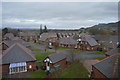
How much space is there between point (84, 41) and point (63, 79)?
29238 mm

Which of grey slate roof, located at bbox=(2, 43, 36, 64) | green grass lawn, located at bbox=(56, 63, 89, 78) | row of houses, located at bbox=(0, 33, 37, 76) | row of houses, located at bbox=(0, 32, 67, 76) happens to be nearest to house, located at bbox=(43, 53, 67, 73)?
row of houses, located at bbox=(0, 32, 67, 76)

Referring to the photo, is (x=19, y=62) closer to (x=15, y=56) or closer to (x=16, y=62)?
(x=16, y=62)

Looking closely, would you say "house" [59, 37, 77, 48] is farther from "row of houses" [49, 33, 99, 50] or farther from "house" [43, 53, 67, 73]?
"house" [43, 53, 67, 73]

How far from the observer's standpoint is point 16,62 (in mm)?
17500

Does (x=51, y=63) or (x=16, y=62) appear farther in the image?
(x=51, y=63)

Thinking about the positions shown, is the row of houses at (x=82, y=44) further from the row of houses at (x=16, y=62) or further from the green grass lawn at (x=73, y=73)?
the row of houses at (x=16, y=62)

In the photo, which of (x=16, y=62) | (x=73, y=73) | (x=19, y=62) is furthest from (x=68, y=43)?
(x=73, y=73)

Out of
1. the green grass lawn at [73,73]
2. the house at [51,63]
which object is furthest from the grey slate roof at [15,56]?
the green grass lawn at [73,73]

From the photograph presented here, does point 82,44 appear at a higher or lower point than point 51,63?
higher

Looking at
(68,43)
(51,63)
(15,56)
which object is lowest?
(51,63)

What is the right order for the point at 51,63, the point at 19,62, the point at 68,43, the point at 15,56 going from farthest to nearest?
the point at 68,43 → the point at 15,56 → the point at 51,63 → the point at 19,62

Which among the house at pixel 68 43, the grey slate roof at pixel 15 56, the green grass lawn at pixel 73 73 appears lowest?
the green grass lawn at pixel 73 73

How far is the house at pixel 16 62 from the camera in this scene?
1705cm

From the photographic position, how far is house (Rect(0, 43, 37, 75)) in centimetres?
1705
